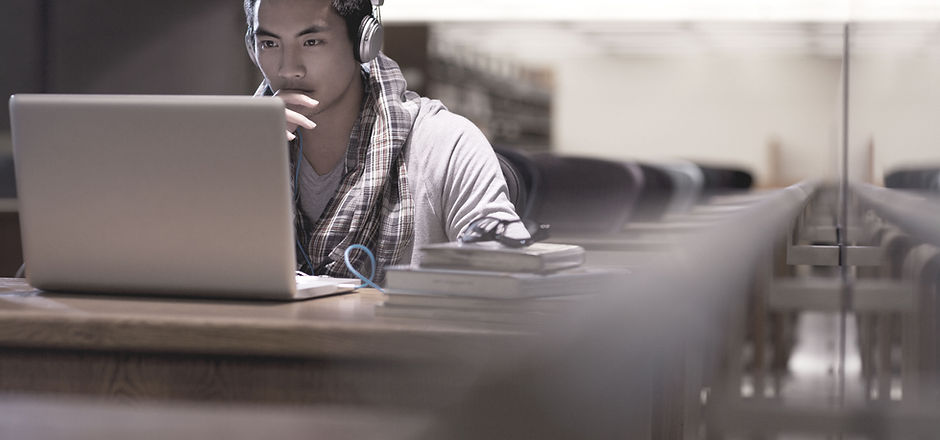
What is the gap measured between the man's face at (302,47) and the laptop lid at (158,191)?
0.62 metres

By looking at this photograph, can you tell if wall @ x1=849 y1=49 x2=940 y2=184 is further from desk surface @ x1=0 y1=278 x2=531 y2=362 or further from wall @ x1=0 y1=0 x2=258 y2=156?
wall @ x1=0 y1=0 x2=258 y2=156

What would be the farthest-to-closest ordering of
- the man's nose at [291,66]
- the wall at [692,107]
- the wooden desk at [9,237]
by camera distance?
the wall at [692,107] < the wooden desk at [9,237] < the man's nose at [291,66]

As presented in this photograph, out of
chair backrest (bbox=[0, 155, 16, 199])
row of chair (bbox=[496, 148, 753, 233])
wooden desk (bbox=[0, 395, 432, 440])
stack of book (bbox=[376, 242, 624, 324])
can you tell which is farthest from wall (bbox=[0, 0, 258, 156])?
stack of book (bbox=[376, 242, 624, 324])

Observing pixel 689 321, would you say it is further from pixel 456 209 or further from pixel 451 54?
pixel 451 54

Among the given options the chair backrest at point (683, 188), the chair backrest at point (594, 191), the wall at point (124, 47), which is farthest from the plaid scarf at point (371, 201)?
the wall at point (124, 47)

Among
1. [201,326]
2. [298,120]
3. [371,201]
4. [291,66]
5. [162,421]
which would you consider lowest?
[162,421]

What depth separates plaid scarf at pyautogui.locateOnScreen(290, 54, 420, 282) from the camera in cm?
149

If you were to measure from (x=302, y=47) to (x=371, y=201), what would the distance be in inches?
13.3

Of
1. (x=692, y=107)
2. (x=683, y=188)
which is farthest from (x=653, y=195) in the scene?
(x=692, y=107)

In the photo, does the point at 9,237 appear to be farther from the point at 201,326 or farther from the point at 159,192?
the point at 201,326

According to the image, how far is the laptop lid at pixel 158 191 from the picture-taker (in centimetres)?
Result: 97

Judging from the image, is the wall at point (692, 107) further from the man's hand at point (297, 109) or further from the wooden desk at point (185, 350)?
the wooden desk at point (185, 350)

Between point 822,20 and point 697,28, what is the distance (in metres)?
2.42

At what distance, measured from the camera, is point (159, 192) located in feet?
3.29
